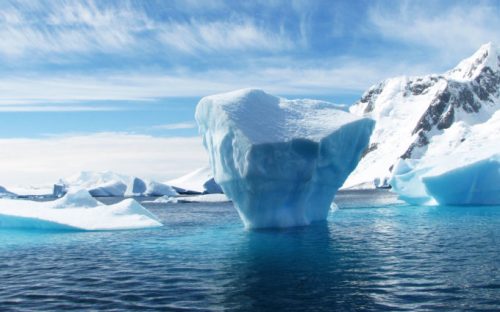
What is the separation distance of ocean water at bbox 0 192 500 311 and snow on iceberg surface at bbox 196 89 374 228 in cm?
253

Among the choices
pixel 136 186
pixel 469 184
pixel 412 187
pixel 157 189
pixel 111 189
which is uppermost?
pixel 136 186

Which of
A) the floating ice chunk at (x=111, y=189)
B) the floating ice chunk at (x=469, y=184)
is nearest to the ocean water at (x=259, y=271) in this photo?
the floating ice chunk at (x=469, y=184)

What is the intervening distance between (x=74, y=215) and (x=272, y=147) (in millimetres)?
13464

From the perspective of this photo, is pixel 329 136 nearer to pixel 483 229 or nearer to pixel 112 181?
pixel 483 229

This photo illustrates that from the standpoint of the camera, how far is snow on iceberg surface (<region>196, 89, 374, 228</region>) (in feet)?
84.6

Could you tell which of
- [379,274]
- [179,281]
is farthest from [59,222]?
[379,274]

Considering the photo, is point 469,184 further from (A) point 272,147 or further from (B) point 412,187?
(A) point 272,147

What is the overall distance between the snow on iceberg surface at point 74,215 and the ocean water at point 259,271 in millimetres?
3654

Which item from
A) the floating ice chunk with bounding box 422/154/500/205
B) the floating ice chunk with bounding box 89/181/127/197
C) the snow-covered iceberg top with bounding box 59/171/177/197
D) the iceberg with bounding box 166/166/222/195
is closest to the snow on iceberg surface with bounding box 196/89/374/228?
the floating ice chunk with bounding box 422/154/500/205

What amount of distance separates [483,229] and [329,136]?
8466 millimetres

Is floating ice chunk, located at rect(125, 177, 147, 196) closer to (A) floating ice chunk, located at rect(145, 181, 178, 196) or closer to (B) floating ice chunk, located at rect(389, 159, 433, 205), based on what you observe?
(A) floating ice chunk, located at rect(145, 181, 178, 196)

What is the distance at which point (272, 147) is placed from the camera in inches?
1011

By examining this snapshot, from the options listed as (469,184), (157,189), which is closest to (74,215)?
(469,184)

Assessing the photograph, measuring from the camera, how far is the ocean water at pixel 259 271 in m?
11.9
